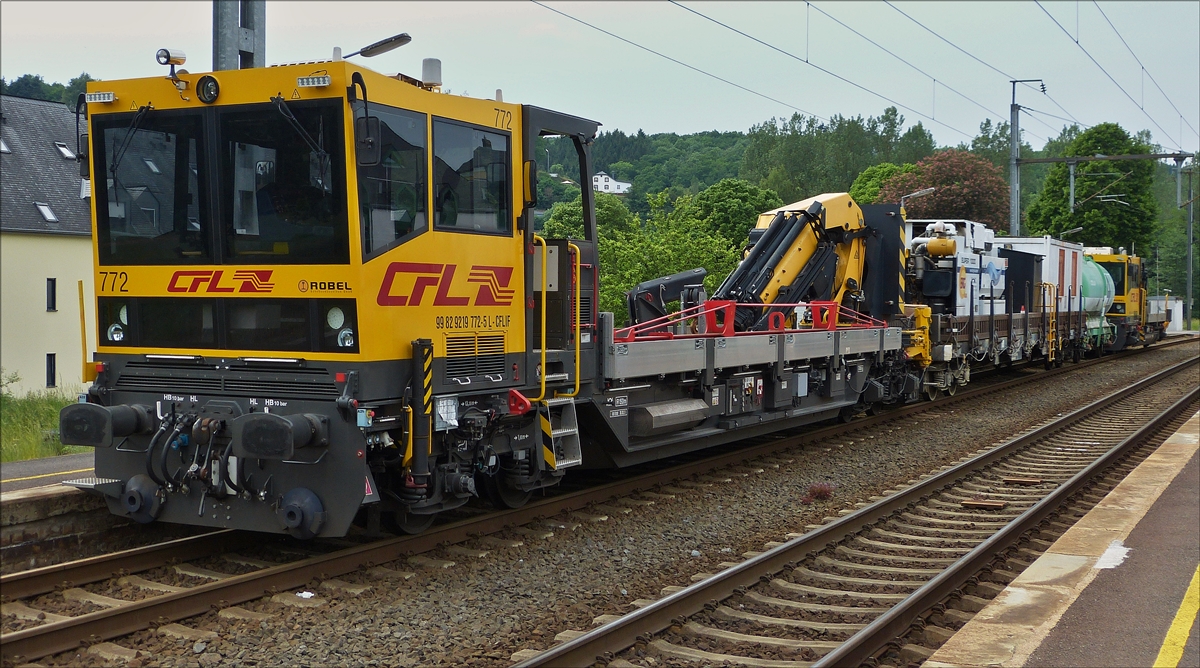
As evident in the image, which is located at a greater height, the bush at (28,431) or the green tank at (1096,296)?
the green tank at (1096,296)

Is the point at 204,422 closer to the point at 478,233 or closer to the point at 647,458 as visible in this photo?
the point at 478,233

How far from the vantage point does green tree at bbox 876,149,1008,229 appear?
50.9m

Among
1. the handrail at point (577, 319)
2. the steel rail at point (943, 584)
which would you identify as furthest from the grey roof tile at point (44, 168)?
the steel rail at point (943, 584)

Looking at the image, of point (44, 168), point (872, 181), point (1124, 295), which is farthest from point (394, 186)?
point (872, 181)

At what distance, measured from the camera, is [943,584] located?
21.7ft

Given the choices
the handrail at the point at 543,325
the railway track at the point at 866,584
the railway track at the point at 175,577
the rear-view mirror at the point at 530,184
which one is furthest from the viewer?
the handrail at the point at 543,325

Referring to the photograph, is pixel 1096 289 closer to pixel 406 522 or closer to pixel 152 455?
pixel 406 522

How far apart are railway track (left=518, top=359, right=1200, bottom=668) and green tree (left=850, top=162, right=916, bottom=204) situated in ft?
184

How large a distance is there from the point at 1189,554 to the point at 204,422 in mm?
Answer: 7207

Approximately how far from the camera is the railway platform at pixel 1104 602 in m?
5.27

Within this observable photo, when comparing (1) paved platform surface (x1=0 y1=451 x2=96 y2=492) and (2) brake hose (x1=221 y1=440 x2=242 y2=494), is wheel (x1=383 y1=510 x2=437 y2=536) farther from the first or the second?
(1) paved platform surface (x1=0 y1=451 x2=96 y2=492)

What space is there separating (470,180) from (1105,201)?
54.0 metres

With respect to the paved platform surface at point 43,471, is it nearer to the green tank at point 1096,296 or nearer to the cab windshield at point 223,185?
the cab windshield at point 223,185

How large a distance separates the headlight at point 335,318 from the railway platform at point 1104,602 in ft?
13.7
